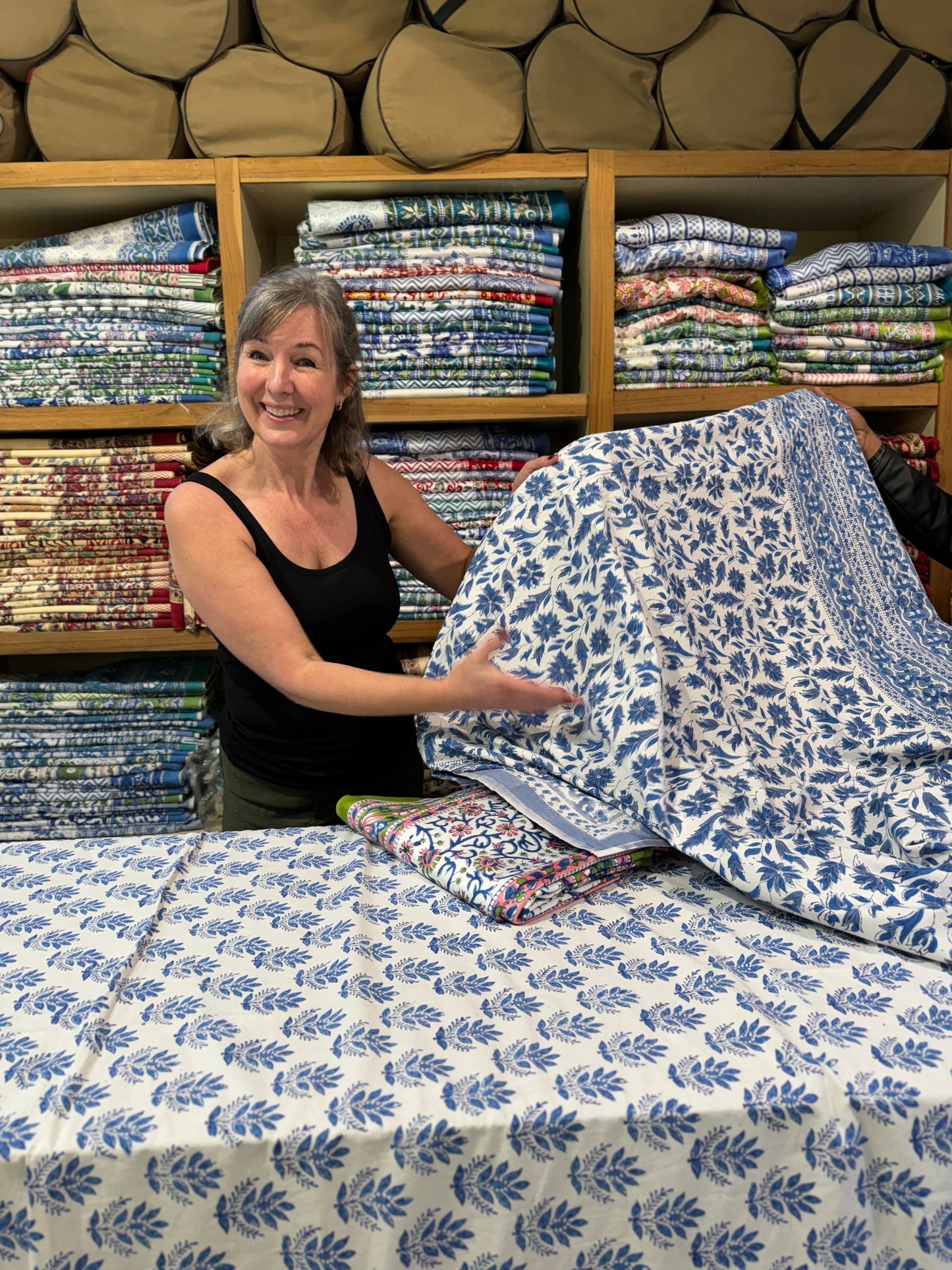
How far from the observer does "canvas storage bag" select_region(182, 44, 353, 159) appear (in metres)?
1.95

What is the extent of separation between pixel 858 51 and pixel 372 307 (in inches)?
43.4

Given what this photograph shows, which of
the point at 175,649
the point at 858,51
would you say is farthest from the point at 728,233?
the point at 175,649

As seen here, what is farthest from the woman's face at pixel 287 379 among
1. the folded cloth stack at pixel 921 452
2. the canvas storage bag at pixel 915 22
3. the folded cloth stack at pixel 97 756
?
the canvas storage bag at pixel 915 22

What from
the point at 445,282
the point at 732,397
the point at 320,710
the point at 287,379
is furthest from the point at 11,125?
the point at 732,397

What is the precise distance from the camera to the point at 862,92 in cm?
201

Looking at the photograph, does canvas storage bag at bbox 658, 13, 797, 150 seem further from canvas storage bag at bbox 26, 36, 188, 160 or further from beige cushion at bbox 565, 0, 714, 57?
canvas storage bag at bbox 26, 36, 188, 160

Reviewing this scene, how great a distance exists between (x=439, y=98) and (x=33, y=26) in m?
0.81

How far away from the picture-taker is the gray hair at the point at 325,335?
59.8 inches

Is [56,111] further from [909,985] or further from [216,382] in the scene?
[909,985]

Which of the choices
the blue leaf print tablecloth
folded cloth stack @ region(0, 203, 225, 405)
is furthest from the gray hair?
the blue leaf print tablecloth

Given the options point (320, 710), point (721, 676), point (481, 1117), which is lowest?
point (481, 1117)

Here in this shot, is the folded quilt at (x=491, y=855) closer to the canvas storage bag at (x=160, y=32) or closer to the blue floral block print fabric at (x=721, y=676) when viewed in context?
the blue floral block print fabric at (x=721, y=676)

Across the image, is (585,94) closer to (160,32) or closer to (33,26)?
(160,32)

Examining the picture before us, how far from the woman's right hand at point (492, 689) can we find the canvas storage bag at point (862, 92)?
1449 millimetres
